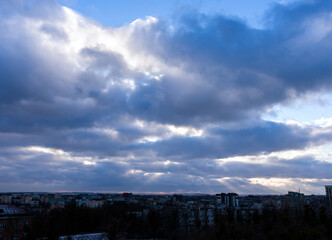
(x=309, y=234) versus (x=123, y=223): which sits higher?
(x=309, y=234)

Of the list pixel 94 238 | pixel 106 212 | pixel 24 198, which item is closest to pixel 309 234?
pixel 94 238

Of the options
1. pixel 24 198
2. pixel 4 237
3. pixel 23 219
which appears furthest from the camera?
pixel 24 198

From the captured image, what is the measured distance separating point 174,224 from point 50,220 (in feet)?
97.5

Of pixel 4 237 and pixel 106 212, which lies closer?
pixel 4 237

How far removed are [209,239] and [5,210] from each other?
35.4 m

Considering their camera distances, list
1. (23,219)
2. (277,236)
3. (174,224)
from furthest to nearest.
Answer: (174,224)
(23,219)
(277,236)

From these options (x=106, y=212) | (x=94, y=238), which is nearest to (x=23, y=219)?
(x=94, y=238)

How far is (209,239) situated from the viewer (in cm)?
3678

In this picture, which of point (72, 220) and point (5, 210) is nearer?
point (5, 210)

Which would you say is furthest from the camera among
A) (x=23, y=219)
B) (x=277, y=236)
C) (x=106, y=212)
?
(x=106, y=212)

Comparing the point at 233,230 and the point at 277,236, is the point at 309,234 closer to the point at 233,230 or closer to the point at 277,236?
the point at 277,236

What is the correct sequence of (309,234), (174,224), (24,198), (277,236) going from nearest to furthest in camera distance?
(309,234)
(277,236)
(174,224)
(24,198)

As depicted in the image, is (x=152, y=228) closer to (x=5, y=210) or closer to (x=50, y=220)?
(x=50, y=220)

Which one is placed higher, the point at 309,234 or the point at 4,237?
the point at 309,234
